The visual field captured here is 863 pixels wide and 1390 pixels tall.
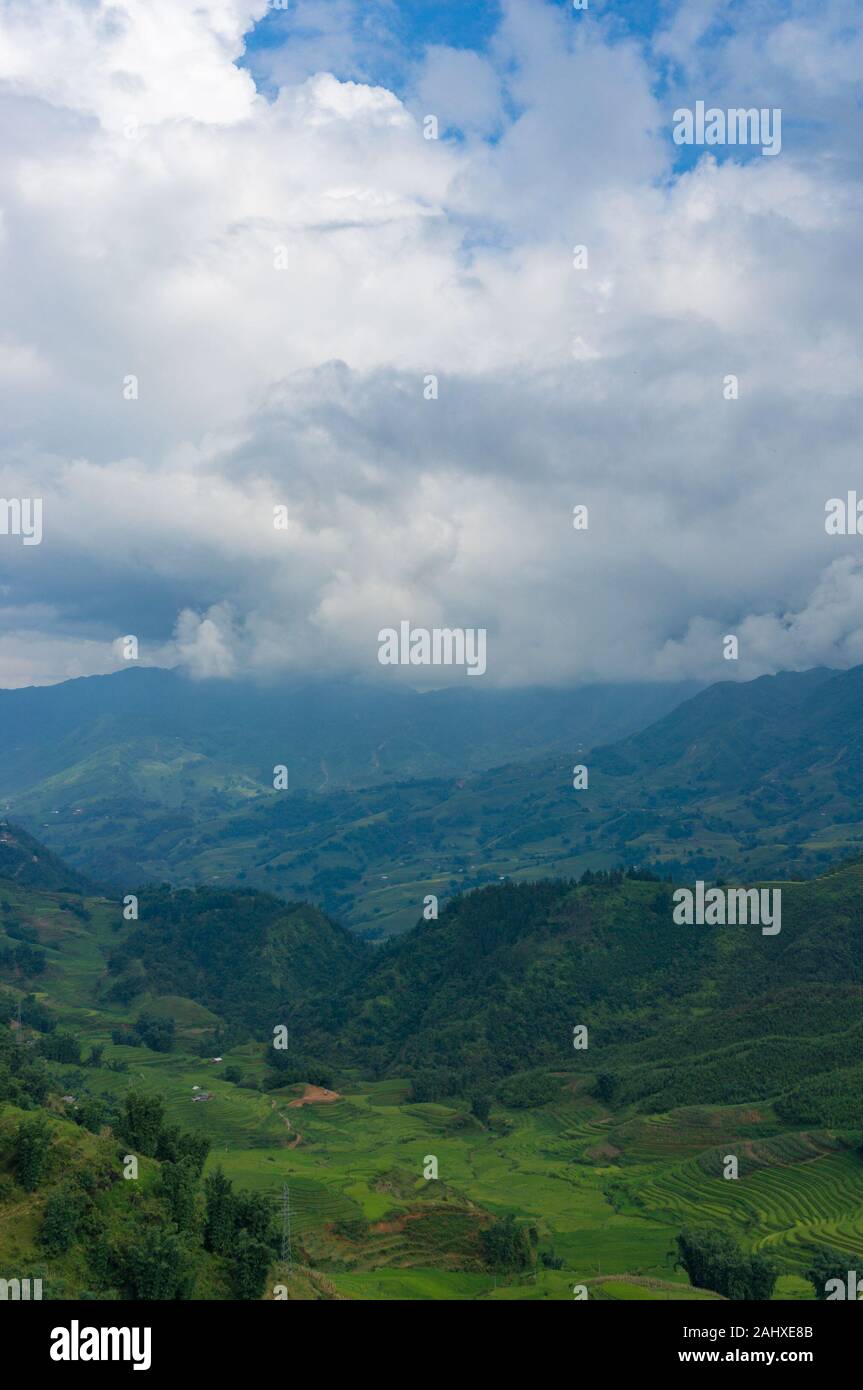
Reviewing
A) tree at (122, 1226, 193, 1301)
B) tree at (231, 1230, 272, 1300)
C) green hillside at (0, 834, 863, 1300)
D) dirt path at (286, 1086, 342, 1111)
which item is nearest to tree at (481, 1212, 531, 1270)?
green hillside at (0, 834, 863, 1300)

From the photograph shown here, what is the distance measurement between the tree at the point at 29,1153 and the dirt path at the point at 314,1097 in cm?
8428

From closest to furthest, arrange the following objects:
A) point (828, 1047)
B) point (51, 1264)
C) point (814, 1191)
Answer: point (51, 1264) → point (814, 1191) → point (828, 1047)

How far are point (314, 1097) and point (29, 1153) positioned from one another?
91.3m

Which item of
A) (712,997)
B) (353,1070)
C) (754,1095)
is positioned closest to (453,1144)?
(754,1095)

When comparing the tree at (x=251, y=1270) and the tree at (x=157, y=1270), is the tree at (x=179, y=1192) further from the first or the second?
the tree at (x=157, y=1270)

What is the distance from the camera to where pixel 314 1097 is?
134 m

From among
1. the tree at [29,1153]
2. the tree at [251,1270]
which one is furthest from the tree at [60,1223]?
the tree at [251,1270]

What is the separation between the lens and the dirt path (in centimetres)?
13062

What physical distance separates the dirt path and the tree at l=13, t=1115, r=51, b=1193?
8428 cm

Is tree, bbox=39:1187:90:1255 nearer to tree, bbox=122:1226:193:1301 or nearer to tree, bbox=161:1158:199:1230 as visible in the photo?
tree, bbox=122:1226:193:1301
